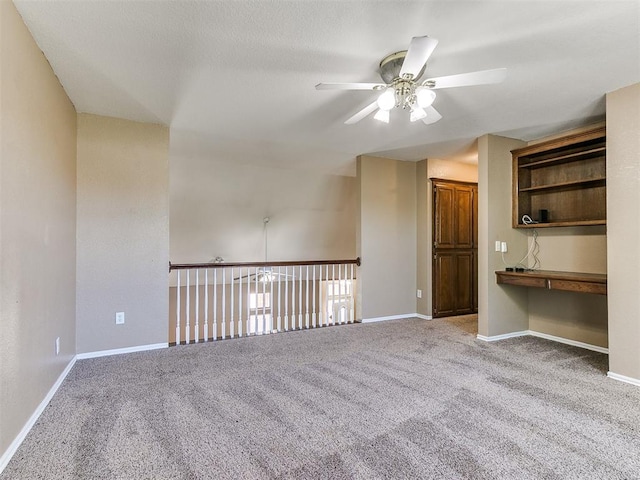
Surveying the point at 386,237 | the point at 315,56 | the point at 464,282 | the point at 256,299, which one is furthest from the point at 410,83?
the point at 464,282

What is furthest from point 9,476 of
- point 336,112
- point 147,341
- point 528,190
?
point 528,190

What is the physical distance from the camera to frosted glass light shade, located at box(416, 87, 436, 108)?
2162mm

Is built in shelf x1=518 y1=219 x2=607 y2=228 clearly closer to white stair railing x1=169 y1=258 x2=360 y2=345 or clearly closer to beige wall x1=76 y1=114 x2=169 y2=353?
white stair railing x1=169 y1=258 x2=360 y2=345

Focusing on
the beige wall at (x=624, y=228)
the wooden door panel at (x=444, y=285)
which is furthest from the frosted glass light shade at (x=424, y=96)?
the wooden door panel at (x=444, y=285)

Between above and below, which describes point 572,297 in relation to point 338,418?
above

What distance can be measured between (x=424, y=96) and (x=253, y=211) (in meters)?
4.63

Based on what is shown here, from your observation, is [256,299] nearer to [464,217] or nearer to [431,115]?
[431,115]

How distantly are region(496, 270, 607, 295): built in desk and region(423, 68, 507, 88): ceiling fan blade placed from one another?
2139mm

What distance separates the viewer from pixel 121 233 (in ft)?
11.1

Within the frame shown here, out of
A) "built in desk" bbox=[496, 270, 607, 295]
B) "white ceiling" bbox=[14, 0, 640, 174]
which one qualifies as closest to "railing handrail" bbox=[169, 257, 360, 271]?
"white ceiling" bbox=[14, 0, 640, 174]

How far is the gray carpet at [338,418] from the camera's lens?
1661mm

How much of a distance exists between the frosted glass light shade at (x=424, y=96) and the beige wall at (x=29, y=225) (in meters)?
2.30

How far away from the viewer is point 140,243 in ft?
11.3

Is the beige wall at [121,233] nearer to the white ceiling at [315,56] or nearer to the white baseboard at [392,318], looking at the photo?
the white ceiling at [315,56]
